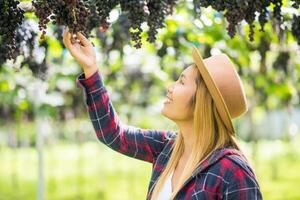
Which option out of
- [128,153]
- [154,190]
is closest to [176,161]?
[154,190]

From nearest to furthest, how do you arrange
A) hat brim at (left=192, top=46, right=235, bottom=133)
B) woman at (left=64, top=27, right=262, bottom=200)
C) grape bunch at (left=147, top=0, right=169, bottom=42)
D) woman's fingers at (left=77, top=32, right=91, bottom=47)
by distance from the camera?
1. woman at (left=64, top=27, right=262, bottom=200)
2. hat brim at (left=192, top=46, right=235, bottom=133)
3. woman's fingers at (left=77, top=32, right=91, bottom=47)
4. grape bunch at (left=147, top=0, right=169, bottom=42)

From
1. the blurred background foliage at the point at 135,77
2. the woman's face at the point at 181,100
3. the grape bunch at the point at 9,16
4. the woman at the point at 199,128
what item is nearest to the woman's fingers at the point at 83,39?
the woman at the point at 199,128

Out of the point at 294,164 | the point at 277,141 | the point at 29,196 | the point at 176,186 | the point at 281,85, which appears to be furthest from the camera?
the point at 277,141

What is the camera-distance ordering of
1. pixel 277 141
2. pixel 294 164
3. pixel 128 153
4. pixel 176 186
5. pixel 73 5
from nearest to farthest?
pixel 73 5
pixel 176 186
pixel 128 153
pixel 294 164
pixel 277 141

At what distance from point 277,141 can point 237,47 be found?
2783 cm

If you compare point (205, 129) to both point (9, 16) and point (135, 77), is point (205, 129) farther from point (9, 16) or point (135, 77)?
point (135, 77)

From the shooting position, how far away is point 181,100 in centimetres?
288

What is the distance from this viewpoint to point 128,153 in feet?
10.9

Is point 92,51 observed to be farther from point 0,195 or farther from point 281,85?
point 0,195

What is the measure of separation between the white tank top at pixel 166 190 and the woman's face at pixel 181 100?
26cm

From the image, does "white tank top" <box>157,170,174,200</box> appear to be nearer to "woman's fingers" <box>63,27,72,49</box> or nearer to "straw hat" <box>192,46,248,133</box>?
"straw hat" <box>192,46,248,133</box>

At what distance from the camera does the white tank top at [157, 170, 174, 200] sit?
112 inches

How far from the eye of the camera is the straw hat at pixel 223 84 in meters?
2.83

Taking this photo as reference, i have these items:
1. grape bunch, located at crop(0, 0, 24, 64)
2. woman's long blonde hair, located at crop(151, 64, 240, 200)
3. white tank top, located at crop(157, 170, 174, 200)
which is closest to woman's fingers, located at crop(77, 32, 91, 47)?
grape bunch, located at crop(0, 0, 24, 64)
